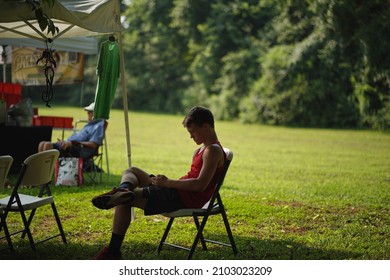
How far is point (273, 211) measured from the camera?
6688mm

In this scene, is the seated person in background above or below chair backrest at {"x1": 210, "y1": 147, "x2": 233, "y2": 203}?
below

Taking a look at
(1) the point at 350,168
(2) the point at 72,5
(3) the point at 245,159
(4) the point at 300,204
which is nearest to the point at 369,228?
(4) the point at 300,204

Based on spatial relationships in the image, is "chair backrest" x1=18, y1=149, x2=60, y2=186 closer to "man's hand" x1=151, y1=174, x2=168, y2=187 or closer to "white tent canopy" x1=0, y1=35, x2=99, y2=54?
"man's hand" x1=151, y1=174, x2=168, y2=187

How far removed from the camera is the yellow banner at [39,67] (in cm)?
1207

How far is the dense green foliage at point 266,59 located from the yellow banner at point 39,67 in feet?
31.9

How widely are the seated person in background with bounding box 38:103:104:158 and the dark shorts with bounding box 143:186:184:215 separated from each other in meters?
3.87

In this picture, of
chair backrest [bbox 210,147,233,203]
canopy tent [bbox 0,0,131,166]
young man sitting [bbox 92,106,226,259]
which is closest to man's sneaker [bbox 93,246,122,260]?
young man sitting [bbox 92,106,226,259]

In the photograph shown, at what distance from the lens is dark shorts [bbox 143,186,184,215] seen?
173 inches

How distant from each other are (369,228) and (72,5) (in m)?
3.65

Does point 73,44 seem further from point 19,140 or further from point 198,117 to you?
point 198,117

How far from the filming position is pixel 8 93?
32.8 feet

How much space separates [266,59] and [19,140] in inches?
691

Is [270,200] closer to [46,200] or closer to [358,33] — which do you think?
[46,200]

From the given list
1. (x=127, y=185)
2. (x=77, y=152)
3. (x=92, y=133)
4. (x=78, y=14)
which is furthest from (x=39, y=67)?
(x=127, y=185)
